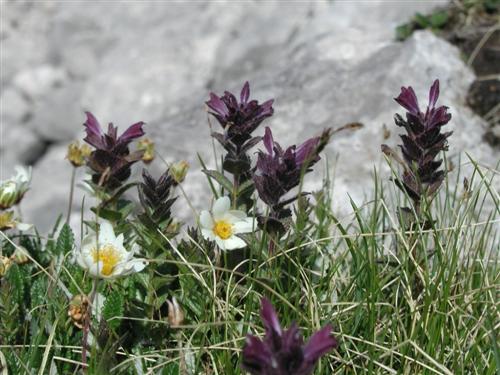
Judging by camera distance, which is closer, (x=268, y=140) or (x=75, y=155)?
(x=268, y=140)

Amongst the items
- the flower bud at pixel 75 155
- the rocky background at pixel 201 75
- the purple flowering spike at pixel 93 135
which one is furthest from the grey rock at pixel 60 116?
the purple flowering spike at pixel 93 135

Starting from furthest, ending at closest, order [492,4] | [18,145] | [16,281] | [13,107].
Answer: [13,107]
[18,145]
[492,4]
[16,281]

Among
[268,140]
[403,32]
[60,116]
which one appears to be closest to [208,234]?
[268,140]

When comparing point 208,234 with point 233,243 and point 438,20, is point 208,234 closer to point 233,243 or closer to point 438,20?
point 233,243

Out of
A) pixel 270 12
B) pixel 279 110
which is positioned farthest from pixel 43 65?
pixel 279 110

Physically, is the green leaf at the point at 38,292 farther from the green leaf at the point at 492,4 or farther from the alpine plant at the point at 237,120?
the green leaf at the point at 492,4

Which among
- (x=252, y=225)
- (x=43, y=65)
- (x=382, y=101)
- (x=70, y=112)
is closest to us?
(x=252, y=225)

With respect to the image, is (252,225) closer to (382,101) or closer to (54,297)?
(54,297)

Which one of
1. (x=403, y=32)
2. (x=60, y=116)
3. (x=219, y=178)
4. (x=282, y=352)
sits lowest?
(x=282, y=352)
